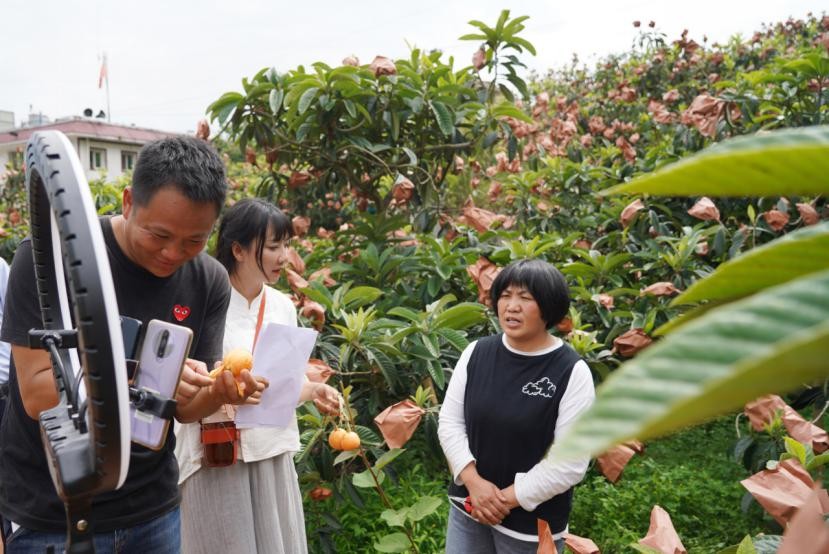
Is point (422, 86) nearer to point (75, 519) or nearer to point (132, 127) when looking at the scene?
point (75, 519)

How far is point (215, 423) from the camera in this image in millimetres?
2057

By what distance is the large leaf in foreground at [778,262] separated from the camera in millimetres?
311

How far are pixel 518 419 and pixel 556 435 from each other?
0.36ft

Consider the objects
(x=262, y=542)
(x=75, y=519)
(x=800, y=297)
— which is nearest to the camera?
(x=800, y=297)

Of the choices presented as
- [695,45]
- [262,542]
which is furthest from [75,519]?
[695,45]

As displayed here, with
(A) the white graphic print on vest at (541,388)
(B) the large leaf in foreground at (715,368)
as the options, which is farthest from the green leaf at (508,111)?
(B) the large leaf in foreground at (715,368)

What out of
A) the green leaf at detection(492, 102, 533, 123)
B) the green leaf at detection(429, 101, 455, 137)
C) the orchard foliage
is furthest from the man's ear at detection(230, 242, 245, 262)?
the green leaf at detection(492, 102, 533, 123)

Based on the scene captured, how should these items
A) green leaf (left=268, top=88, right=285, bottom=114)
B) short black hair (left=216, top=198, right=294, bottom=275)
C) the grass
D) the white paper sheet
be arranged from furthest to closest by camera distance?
green leaf (left=268, top=88, right=285, bottom=114) → the grass → short black hair (left=216, top=198, right=294, bottom=275) → the white paper sheet

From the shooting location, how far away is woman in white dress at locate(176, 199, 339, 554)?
2115 mm

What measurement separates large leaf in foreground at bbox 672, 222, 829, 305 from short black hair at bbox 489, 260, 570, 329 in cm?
182

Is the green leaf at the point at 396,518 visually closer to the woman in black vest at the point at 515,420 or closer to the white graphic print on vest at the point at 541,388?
the woman in black vest at the point at 515,420

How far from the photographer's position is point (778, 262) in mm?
321

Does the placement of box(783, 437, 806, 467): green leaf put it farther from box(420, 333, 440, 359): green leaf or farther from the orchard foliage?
box(420, 333, 440, 359): green leaf

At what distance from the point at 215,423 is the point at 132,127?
110 ft
